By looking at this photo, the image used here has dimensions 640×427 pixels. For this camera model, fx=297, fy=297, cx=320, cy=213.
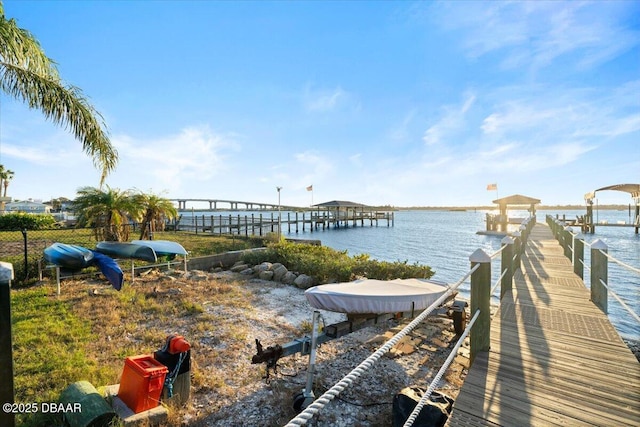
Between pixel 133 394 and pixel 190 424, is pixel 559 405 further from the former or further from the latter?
pixel 133 394

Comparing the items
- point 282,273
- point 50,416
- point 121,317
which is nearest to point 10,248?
point 121,317

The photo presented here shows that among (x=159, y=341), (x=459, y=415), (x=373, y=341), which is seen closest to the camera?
(x=459, y=415)

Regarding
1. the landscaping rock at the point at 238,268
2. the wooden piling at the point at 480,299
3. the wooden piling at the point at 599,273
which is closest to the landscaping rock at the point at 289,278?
the landscaping rock at the point at 238,268

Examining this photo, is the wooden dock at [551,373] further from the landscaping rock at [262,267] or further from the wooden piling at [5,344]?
the landscaping rock at [262,267]

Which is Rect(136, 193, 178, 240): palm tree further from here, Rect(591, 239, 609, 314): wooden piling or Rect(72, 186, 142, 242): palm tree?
Rect(591, 239, 609, 314): wooden piling

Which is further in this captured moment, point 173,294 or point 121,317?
point 173,294

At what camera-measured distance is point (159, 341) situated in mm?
5770

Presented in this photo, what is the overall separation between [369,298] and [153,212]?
13.2 m

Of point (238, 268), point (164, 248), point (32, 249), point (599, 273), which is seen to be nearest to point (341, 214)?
point (238, 268)

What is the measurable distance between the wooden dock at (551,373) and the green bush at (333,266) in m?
→ 5.05

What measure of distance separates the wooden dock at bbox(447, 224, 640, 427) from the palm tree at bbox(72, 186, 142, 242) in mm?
13303

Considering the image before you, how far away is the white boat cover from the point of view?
4.09 meters

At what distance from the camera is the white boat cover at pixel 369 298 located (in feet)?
13.4

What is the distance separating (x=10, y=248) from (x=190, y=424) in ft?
50.6
